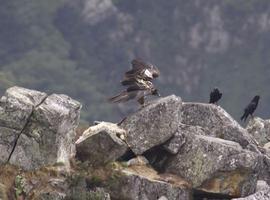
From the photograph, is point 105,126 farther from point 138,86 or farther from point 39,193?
point 39,193

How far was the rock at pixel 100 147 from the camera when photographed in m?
29.7

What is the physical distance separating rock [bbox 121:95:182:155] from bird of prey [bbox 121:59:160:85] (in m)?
1.59

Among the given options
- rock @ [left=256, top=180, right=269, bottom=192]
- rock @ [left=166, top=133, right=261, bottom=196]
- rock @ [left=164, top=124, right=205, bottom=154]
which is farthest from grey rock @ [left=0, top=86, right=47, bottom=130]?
rock @ [left=256, top=180, right=269, bottom=192]

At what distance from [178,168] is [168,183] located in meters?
1.72

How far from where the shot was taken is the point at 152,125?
31.1m

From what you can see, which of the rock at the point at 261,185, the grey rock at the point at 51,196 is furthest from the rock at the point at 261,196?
the grey rock at the point at 51,196

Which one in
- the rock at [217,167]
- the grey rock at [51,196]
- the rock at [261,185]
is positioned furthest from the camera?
the rock at [261,185]

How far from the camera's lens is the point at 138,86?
1259 inches

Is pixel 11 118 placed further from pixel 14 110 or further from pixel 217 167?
pixel 217 167

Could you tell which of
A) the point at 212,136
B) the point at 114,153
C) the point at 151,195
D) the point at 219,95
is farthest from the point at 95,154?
the point at 219,95

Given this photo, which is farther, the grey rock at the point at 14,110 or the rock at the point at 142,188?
the rock at the point at 142,188

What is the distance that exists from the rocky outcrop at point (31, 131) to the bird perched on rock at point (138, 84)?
3934 mm

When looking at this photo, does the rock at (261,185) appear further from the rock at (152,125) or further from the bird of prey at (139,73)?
the bird of prey at (139,73)

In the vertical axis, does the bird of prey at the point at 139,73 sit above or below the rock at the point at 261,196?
above
